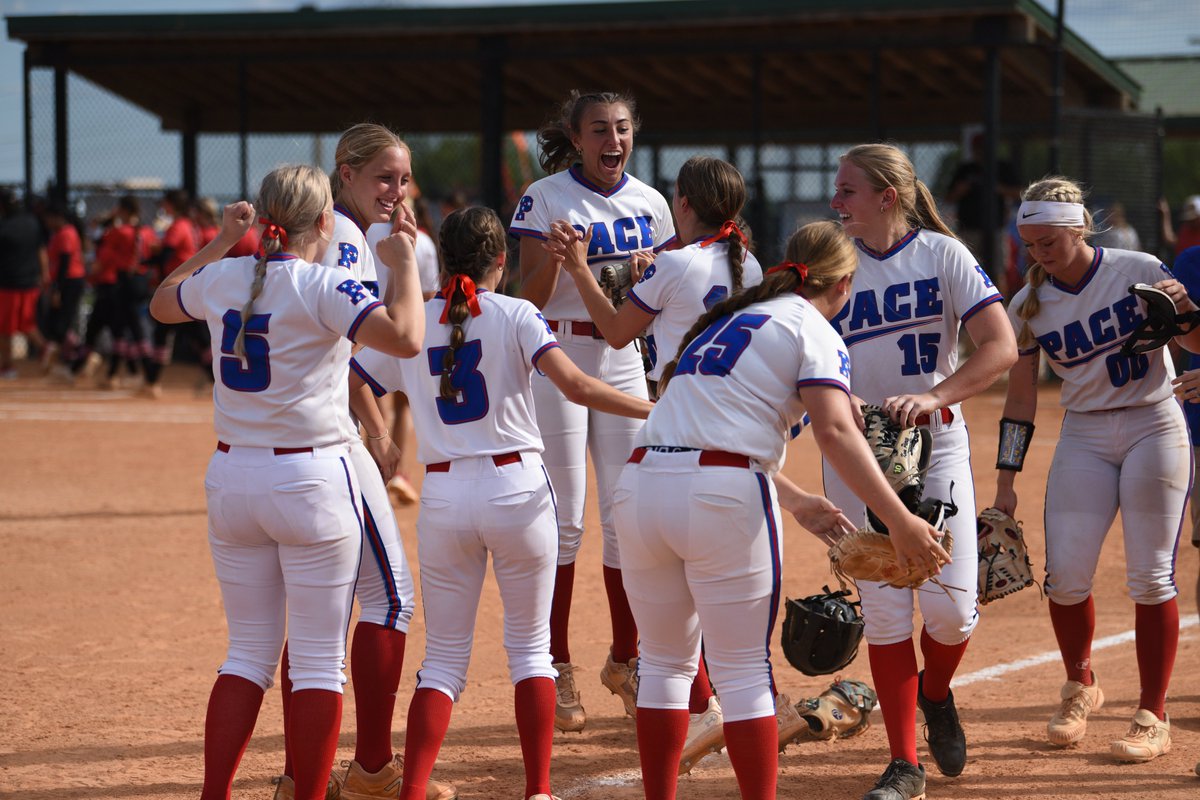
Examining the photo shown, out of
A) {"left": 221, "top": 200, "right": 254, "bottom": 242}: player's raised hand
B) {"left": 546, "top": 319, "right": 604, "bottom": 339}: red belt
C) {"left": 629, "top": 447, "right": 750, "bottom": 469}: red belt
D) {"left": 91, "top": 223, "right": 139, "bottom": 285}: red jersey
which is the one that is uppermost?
{"left": 91, "top": 223, "right": 139, "bottom": 285}: red jersey

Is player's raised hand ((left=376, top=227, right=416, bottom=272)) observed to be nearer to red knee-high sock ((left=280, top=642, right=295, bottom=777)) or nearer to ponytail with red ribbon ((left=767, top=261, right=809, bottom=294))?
ponytail with red ribbon ((left=767, top=261, right=809, bottom=294))

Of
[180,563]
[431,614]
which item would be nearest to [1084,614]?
[431,614]

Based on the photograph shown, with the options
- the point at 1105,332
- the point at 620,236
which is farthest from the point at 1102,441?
the point at 620,236

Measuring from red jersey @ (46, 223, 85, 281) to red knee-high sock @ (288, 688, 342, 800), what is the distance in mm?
14541

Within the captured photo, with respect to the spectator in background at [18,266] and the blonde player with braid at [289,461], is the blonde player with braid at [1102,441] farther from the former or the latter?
the spectator in background at [18,266]

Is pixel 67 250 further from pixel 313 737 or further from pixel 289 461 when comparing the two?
pixel 313 737

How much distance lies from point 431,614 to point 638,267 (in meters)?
1.49

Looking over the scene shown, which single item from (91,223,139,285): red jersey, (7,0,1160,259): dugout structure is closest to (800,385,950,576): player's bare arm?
(7,0,1160,259): dugout structure

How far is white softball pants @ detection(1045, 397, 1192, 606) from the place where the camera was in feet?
15.3

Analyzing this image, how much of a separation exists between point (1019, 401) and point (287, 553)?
8.76 ft

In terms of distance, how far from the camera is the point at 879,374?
435 centimetres

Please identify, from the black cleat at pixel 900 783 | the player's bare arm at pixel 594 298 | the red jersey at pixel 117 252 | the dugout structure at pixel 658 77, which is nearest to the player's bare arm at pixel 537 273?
the player's bare arm at pixel 594 298

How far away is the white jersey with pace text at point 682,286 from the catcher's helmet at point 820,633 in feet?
3.05

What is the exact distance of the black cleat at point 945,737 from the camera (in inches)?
173
